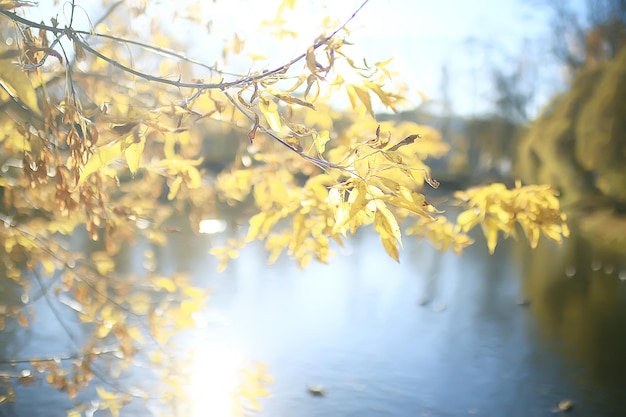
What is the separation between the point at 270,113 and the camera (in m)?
0.65

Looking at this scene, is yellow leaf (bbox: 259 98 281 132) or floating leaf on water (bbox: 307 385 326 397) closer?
yellow leaf (bbox: 259 98 281 132)

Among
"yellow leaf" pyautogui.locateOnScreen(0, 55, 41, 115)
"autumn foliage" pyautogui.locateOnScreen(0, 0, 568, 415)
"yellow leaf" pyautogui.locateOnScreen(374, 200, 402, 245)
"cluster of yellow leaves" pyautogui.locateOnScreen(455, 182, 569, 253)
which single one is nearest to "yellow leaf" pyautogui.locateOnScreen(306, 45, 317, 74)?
"autumn foliage" pyautogui.locateOnScreen(0, 0, 568, 415)

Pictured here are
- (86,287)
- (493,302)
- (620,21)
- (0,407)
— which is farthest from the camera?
(620,21)

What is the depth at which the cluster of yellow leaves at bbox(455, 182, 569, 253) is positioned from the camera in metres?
0.85

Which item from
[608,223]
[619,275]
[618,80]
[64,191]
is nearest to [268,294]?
[619,275]

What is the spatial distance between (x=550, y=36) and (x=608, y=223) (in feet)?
6.32

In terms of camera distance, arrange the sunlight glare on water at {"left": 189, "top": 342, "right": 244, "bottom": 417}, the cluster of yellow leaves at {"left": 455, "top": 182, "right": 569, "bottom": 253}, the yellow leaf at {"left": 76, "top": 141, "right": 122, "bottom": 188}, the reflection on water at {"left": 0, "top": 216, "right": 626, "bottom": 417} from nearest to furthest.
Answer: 1. the yellow leaf at {"left": 76, "top": 141, "right": 122, "bottom": 188}
2. the cluster of yellow leaves at {"left": 455, "top": 182, "right": 569, "bottom": 253}
3. the sunlight glare on water at {"left": 189, "top": 342, "right": 244, "bottom": 417}
4. the reflection on water at {"left": 0, "top": 216, "right": 626, "bottom": 417}

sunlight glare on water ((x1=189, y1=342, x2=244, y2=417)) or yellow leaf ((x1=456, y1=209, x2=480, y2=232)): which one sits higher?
yellow leaf ((x1=456, y1=209, x2=480, y2=232))

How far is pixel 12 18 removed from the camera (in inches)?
27.2

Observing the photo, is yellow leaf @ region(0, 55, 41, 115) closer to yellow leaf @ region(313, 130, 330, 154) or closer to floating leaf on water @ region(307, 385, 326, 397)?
yellow leaf @ region(313, 130, 330, 154)

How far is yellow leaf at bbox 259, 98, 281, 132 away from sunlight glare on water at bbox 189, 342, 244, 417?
1086mm

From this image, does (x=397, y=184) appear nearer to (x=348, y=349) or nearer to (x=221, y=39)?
(x=221, y=39)

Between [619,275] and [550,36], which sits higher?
[550,36]

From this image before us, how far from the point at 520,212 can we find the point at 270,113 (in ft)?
1.22
